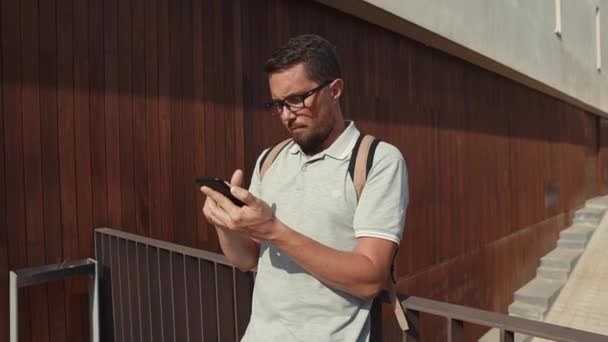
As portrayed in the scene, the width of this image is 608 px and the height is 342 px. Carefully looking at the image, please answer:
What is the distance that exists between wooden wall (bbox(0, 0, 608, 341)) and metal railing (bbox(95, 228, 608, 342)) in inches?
9.8

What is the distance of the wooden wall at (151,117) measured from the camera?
3053 mm

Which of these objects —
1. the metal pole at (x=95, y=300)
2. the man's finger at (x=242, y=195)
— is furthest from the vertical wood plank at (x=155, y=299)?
the man's finger at (x=242, y=195)

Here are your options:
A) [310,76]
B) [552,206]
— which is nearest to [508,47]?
[552,206]

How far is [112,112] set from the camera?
349 centimetres

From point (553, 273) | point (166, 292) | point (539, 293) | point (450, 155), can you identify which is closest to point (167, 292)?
point (166, 292)

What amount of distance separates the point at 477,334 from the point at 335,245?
7.90m

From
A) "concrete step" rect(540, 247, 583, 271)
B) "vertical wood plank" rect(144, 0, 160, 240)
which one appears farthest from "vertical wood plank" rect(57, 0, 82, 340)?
"concrete step" rect(540, 247, 583, 271)

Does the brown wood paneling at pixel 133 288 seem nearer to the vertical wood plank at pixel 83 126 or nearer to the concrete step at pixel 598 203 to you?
the vertical wood plank at pixel 83 126

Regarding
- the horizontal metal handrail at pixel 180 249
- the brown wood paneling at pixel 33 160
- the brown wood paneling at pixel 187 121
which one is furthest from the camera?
the brown wood paneling at pixel 187 121

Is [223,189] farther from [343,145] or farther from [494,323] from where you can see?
[494,323]

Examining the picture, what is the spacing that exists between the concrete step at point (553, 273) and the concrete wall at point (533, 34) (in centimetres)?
437

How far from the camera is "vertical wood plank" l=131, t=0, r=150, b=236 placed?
3.62 meters

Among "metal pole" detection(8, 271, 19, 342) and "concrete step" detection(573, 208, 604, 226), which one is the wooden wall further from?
"concrete step" detection(573, 208, 604, 226)

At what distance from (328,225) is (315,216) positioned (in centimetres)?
4
